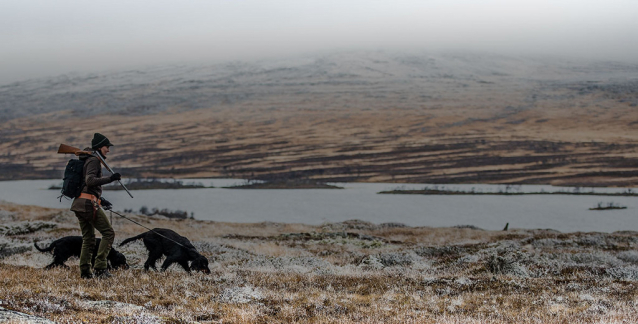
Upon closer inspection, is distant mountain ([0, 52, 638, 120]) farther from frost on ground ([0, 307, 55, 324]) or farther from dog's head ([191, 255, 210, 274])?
frost on ground ([0, 307, 55, 324])

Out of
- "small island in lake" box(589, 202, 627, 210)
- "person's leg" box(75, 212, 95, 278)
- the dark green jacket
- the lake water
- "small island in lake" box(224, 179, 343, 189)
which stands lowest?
"small island in lake" box(224, 179, 343, 189)

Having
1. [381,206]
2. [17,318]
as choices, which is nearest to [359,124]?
[381,206]

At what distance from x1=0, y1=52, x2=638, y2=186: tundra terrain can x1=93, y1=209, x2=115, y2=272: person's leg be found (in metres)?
94.7

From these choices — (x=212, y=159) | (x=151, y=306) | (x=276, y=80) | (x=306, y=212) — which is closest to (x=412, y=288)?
(x=151, y=306)

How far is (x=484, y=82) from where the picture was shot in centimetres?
17112

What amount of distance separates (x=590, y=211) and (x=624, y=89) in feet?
268

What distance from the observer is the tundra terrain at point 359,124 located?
366 feet

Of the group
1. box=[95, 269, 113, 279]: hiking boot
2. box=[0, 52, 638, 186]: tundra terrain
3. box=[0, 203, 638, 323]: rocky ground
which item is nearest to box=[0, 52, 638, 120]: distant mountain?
box=[0, 52, 638, 186]: tundra terrain

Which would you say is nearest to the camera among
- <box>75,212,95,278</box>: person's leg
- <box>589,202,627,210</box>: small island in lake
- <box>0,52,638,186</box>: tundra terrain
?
<box>75,212,95,278</box>: person's leg

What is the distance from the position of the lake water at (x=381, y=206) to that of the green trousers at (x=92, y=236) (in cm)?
5904

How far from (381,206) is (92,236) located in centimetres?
7212

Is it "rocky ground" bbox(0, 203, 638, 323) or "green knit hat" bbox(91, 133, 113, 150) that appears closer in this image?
"rocky ground" bbox(0, 203, 638, 323)

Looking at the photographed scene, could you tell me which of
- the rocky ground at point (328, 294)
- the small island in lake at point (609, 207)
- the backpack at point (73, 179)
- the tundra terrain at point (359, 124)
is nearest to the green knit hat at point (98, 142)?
the backpack at point (73, 179)

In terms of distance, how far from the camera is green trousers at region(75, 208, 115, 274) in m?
10.2
